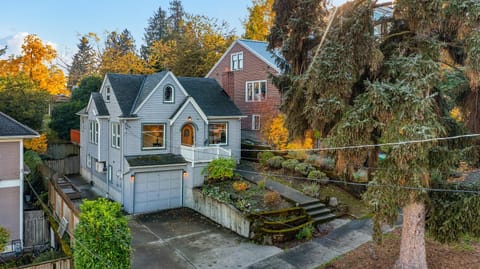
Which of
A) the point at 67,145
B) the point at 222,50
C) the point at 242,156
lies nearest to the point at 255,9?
the point at 222,50

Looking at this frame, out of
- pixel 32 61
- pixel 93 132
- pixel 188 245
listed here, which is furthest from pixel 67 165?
pixel 188 245

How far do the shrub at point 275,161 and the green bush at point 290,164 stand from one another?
567 millimetres

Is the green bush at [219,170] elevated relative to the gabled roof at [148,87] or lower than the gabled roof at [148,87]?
lower

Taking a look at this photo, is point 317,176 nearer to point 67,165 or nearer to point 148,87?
point 148,87

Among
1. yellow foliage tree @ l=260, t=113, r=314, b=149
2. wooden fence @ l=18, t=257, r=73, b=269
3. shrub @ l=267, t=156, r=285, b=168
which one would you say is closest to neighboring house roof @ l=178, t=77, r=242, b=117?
yellow foliage tree @ l=260, t=113, r=314, b=149

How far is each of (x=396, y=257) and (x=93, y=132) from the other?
19448 millimetres

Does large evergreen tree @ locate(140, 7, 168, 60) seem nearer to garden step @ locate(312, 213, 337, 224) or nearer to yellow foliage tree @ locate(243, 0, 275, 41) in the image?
yellow foliage tree @ locate(243, 0, 275, 41)

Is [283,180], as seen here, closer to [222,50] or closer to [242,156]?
[242,156]

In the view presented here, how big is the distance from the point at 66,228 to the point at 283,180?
1128 centimetres

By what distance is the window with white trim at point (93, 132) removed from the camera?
72.5 ft

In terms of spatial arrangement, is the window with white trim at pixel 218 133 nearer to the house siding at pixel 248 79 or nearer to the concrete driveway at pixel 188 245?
the house siding at pixel 248 79

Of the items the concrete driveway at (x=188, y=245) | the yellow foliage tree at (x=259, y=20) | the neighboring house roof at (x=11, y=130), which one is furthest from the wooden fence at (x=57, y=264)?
the yellow foliage tree at (x=259, y=20)

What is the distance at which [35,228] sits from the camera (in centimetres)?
1362

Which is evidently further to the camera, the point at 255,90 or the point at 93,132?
the point at 255,90
